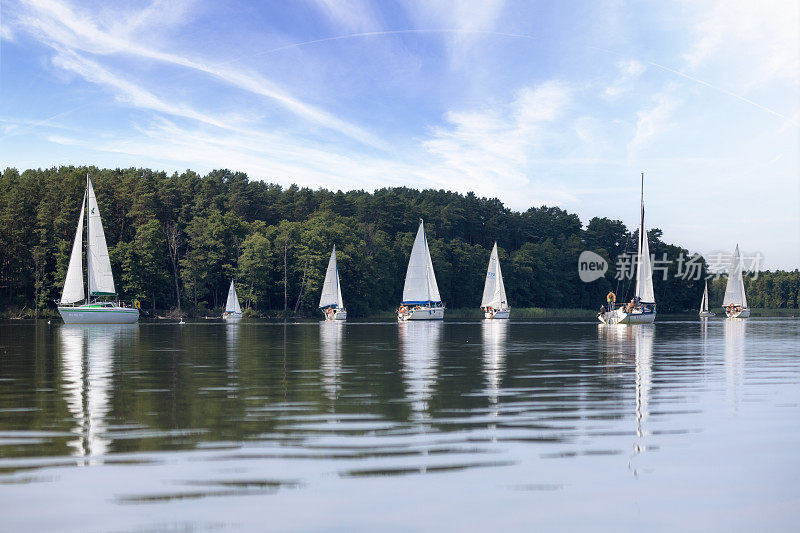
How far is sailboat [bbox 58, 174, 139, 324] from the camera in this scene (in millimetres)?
87188

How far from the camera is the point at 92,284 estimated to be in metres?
89.6

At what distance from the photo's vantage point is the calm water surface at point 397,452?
917 centimetres

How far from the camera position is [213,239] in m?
151

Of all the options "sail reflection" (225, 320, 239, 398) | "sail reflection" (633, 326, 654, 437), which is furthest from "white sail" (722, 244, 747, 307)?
"sail reflection" (225, 320, 239, 398)

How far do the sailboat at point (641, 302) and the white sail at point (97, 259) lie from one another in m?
58.8

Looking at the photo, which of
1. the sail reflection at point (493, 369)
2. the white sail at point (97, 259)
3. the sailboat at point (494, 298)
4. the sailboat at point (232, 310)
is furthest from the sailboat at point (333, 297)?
the sail reflection at point (493, 369)

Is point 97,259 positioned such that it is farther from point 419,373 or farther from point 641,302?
point 419,373

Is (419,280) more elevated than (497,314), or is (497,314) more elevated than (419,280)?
(419,280)

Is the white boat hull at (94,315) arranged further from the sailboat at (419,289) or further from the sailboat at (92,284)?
the sailboat at (419,289)

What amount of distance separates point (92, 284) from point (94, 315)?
14.2 feet

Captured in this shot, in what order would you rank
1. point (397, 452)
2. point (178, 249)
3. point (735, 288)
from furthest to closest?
point (178, 249) → point (735, 288) → point (397, 452)

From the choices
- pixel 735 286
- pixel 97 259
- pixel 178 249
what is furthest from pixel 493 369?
pixel 178 249

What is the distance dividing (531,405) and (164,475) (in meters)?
9.78

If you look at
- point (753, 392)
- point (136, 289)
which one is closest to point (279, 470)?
point (753, 392)
